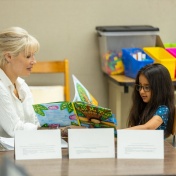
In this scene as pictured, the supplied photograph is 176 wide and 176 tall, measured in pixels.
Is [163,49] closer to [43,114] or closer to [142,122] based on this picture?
[142,122]

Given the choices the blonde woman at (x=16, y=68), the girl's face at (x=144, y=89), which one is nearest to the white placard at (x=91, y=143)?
the blonde woman at (x=16, y=68)

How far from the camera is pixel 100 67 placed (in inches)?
181

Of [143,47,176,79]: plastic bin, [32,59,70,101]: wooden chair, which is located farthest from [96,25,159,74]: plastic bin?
[32,59,70,101]: wooden chair

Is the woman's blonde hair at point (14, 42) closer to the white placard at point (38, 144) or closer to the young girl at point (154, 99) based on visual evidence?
the young girl at point (154, 99)

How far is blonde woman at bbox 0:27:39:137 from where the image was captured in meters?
2.63

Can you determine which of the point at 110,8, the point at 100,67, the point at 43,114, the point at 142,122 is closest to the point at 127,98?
the point at 100,67

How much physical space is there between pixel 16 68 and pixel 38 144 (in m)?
0.84

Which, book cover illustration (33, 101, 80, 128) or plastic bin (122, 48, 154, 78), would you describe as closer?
book cover illustration (33, 101, 80, 128)

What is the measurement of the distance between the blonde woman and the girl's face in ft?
2.09

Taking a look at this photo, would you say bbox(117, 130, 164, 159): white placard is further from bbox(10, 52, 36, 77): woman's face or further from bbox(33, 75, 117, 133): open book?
bbox(10, 52, 36, 77): woman's face

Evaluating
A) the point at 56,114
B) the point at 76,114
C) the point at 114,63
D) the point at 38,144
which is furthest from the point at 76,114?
the point at 114,63

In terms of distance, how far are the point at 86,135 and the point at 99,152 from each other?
0.10 metres

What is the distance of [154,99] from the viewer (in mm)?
2717

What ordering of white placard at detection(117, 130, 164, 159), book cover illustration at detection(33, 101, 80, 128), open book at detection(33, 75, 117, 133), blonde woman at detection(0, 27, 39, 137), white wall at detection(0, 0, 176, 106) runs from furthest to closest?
white wall at detection(0, 0, 176, 106) < blonde woman at detection(0, 27, 39, 137) < book cover illustration at detection(33, 101, 80, 128) < open book at detection(33, 75, 117, 133) < white placard at detection(117, 130, 164, 159)
